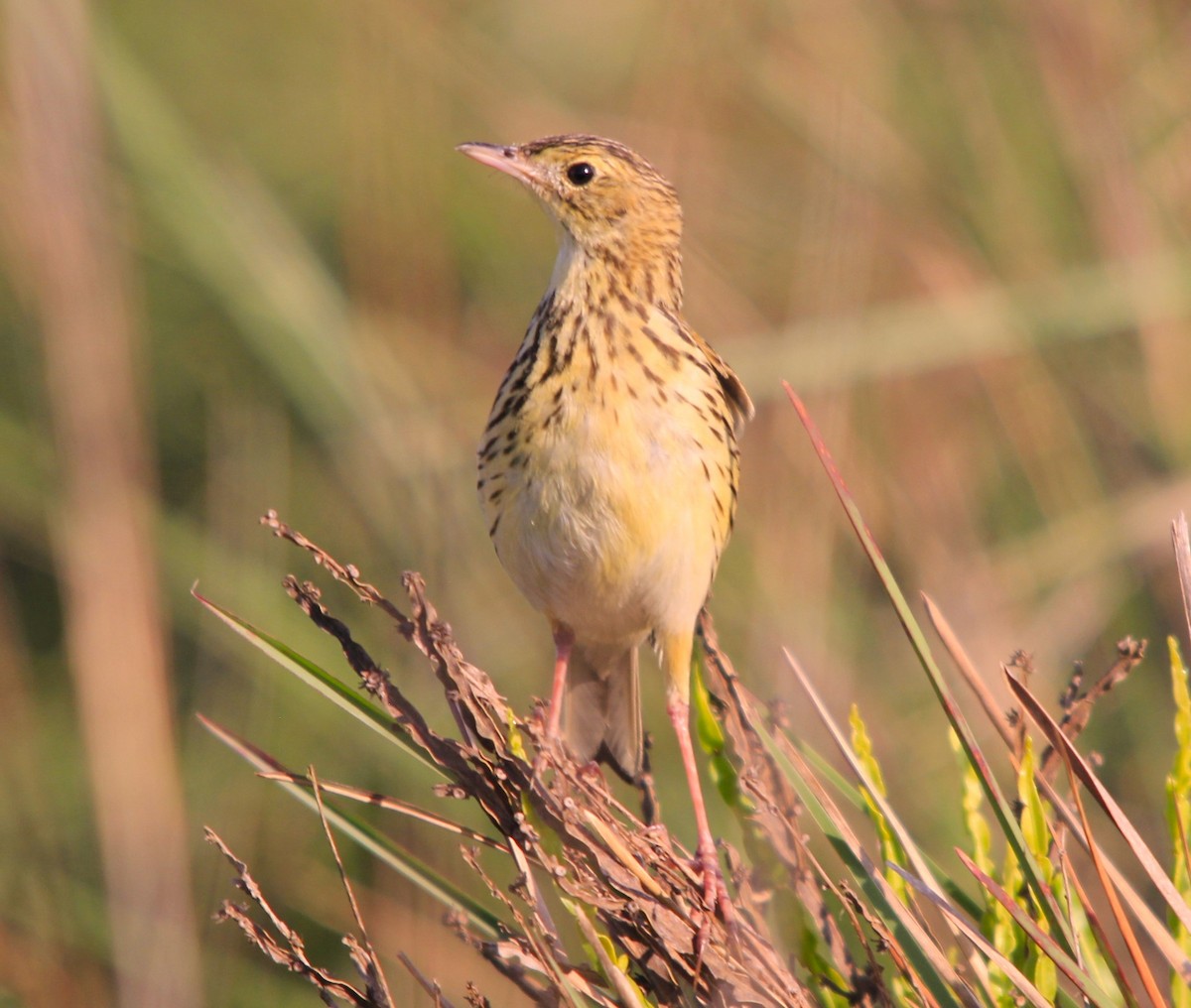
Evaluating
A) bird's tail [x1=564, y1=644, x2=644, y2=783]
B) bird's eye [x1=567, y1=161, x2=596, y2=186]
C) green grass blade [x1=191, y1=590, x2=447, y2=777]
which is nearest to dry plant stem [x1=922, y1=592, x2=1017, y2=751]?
green grass blade [x1=191, y1=590, x2=447, y2=777]

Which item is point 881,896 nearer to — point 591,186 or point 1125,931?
point 1125,931

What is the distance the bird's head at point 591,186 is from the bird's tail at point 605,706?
2.92ft

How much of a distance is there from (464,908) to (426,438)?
5.93 ft

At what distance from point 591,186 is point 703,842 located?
1431 millimetres

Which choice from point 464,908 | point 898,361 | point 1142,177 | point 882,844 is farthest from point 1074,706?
point 1142,177

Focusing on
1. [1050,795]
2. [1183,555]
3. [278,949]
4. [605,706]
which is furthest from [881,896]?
[605,706]

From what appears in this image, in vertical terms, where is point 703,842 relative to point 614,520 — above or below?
below

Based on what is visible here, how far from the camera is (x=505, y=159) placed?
340 centimetres

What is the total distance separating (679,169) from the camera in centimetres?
449

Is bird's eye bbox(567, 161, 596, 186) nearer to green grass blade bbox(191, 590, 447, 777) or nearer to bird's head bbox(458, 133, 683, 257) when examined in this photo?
bird's head bbox(458, 133, 683, 257)

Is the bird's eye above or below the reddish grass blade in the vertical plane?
above

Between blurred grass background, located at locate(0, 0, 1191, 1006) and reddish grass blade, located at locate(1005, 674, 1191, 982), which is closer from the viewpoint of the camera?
reddish grass blade, located at locate(1005, 674, 1191, 982)

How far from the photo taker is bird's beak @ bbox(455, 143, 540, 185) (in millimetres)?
3365

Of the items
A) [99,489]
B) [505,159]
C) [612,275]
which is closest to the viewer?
[612,275]
